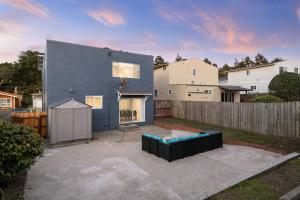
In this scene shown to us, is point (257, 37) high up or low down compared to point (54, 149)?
up

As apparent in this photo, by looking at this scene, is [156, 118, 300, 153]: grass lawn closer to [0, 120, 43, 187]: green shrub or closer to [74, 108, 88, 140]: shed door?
[74, 108, 88, 140]: shed door

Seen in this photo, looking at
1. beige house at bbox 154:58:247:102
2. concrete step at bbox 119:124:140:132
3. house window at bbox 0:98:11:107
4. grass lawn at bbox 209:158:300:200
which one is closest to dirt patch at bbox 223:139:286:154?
grass lawn at bbox 209:158:300:200

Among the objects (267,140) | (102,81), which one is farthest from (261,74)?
(102,81)

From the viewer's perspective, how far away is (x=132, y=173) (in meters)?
5.87

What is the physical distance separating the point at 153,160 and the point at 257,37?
1667 cm

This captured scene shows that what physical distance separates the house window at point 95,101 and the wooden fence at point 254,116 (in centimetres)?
775

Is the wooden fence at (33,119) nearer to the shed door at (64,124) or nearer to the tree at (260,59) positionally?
the shed door at (64,124)

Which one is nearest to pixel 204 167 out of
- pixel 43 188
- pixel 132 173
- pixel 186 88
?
pixel 132 173

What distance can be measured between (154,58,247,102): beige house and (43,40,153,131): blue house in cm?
666

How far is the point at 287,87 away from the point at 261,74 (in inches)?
375

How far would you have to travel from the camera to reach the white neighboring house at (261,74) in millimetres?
28027

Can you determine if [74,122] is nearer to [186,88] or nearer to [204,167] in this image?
[204,167]

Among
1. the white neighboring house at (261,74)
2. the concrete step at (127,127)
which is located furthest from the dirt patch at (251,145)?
the white neighboring house at (261,74)

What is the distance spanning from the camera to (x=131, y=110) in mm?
15227
